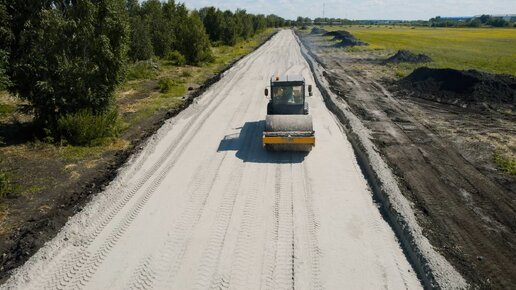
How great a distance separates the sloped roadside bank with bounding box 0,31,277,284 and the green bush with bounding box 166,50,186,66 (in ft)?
67.6

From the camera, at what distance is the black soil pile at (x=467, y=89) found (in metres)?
20.1

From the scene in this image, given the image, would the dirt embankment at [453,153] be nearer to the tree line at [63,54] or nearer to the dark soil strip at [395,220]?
the dark soil strip at [395,220]

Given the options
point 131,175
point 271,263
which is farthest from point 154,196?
point 271,263

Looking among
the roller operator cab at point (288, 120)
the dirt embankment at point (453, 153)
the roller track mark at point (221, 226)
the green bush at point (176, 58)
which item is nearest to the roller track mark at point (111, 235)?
the roller track mark at point (221, 226)

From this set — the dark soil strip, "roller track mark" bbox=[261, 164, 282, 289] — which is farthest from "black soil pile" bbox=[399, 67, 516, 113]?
"roller track mark" bbox=[261, 164, 282, 289]

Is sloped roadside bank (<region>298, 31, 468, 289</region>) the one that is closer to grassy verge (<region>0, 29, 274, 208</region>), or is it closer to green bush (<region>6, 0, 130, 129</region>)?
grassy verge (<region>0, 29, 274, 208</region>)

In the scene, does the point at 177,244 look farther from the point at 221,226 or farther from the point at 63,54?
the point at 63,54

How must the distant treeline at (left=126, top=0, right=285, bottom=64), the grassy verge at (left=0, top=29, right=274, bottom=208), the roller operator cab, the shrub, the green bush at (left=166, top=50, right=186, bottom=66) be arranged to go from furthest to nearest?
the green bush at (left=166, top=50, right=186, bottom=66)
the distant treeline at (left=126, top=0, right=285, bottom=64)
the shrub
the roller operator cab
the grassy verge at (left=0, top=29, right=274, bottom=208)

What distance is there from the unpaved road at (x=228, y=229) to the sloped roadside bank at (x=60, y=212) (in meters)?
0.33

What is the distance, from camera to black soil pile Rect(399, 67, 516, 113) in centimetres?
2006

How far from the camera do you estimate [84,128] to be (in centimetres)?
1398

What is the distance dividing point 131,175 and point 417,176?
929 centimetres

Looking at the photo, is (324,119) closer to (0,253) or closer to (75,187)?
(75,187)

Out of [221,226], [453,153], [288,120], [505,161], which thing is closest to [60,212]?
[221,226]
